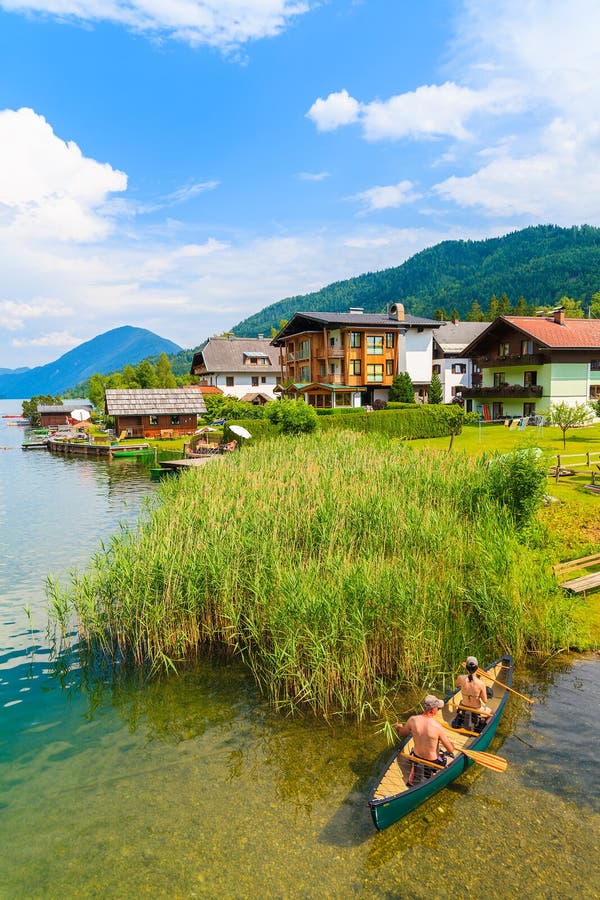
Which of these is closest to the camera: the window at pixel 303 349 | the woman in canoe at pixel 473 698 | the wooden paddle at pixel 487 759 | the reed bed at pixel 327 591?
the wooden paddle at pixel 487 759

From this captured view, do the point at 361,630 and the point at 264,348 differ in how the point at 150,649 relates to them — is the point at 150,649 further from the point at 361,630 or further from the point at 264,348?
the point at 264,348

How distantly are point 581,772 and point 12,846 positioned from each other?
8265 millimetres

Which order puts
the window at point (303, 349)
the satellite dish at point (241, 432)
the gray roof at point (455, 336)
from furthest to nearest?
the gray roof at point (455, 336), the window at point (303, 349), the satellite dish at point (241, 432)

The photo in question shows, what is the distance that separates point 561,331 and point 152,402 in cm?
4261

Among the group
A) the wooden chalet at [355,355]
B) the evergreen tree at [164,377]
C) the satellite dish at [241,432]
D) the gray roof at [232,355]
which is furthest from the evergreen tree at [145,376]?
the satellite dish at [241,432]

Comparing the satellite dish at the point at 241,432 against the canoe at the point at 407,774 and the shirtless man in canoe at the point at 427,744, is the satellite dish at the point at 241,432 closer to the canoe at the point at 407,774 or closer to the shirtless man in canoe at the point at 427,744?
the canoe at the point at 407,774

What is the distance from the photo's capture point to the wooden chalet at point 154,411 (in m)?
62.1

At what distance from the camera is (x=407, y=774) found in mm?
8078

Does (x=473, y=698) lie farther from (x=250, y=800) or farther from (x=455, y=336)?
(x=455, y=336)

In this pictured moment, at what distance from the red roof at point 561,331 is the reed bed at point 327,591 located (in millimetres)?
40171

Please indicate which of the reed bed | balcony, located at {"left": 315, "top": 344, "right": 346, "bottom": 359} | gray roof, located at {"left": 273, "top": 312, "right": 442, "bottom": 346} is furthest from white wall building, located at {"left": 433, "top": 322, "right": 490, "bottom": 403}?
the reed bed

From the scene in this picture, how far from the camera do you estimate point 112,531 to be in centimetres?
2502

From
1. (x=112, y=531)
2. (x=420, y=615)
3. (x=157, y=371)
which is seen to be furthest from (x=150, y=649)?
(x=157, y=371)

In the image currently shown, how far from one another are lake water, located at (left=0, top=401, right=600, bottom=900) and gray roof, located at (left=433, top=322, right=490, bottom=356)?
2884 inches
